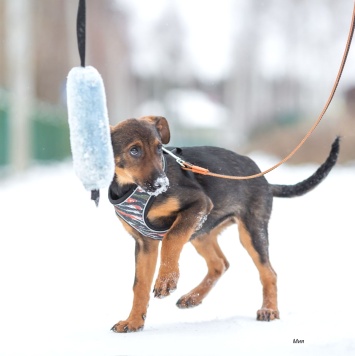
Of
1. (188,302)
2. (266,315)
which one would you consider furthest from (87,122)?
(188,302)

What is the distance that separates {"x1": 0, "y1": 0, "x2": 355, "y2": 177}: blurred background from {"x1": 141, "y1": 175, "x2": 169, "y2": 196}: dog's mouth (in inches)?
697

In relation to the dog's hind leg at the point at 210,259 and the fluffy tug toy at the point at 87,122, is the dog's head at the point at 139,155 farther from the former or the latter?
the dog's hind leg at the point at 210,259

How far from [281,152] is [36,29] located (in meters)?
15.1

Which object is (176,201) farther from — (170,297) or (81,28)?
(170,297)

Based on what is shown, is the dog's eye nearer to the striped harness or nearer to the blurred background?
the striped harness

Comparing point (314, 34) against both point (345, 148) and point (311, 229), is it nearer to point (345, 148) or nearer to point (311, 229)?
point (345, 148)

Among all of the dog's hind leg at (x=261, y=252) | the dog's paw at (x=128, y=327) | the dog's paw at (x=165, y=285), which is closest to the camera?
the dog's paw at (x=165, y=285)

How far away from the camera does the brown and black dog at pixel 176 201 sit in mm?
4453

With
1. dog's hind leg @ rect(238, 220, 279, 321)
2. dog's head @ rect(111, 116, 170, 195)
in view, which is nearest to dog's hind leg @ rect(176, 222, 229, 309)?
dog's hind leg @ rect(238, 220, 279, 321)

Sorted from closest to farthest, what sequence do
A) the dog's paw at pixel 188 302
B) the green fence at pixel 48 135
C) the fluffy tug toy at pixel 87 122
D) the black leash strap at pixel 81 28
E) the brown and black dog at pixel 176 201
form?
the black leash strap at pixel 81 28 < the fluffy tug toy at pixel 87 122 < the brown and black dog at pixel 176 201 < the dog's paw at pixel 188 302 < the green fence at pixel 48 135

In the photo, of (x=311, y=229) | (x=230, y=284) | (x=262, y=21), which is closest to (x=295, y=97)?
(x=262, y=21)

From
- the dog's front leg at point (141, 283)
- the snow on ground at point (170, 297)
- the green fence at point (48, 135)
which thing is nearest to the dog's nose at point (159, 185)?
the dog's front leg at point (141, 283)

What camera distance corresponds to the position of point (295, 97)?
65062 millimetres

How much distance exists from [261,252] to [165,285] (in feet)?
4.01
